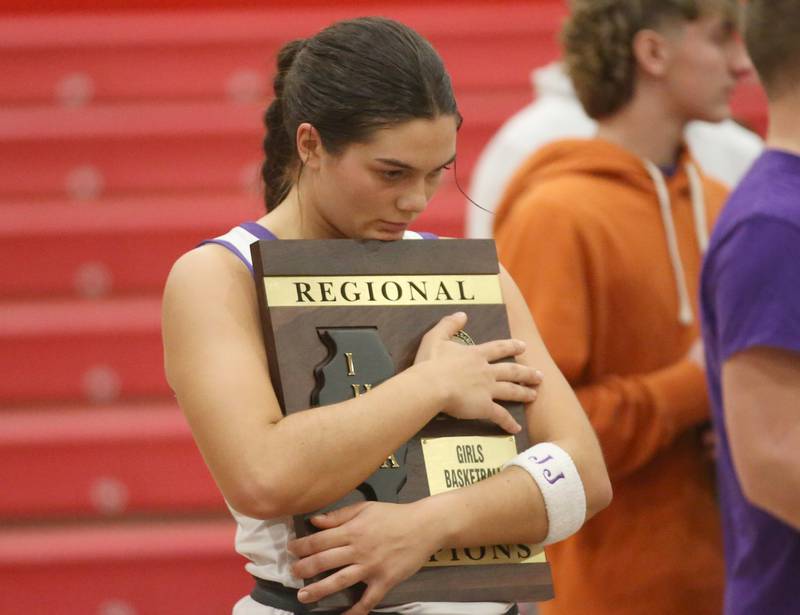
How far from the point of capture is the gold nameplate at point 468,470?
1569 mm

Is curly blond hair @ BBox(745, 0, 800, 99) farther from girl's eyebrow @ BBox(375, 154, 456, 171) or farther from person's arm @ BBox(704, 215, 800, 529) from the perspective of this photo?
girl's eyebrow @ BBox(375, 154, 456, 171)

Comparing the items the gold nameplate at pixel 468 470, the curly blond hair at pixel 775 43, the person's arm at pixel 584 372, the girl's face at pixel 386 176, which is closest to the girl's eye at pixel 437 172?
the girl's face at pixel 386 176

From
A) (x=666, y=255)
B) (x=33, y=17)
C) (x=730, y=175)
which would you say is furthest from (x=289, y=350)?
(x=33, y=17)

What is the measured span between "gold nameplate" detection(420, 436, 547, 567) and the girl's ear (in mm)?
373

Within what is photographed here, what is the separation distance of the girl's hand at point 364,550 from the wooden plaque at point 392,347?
0.02m

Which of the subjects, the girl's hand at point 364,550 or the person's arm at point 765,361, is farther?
the person's arm at point 765,361

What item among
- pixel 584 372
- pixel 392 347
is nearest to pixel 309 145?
pixel 392 347

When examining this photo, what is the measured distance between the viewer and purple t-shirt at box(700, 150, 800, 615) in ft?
5.64

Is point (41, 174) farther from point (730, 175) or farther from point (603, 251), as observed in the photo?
point (603, 251)

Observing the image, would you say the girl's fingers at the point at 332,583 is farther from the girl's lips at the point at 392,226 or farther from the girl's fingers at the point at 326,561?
the girl's lips at the point at 392,226

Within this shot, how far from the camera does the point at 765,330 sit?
5.61ft

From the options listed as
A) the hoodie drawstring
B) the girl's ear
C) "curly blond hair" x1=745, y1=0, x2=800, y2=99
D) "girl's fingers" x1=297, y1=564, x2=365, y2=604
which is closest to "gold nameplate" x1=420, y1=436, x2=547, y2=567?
"girl's fingers" x1=297, y1=564, x2=365, y2=604

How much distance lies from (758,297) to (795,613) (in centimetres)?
44

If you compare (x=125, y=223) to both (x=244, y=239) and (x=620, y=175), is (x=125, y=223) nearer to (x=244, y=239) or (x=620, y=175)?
(x=620, y=175)
